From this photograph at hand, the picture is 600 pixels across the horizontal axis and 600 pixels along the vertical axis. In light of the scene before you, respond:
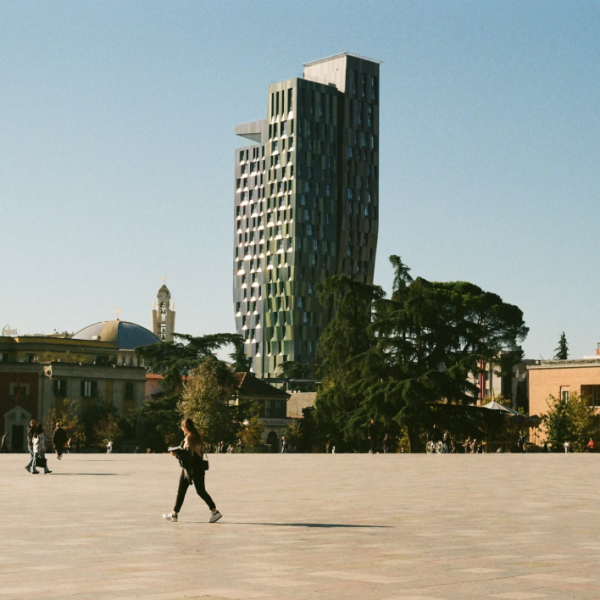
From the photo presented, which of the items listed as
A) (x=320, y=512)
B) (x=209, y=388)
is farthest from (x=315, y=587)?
(x=209, y=388)

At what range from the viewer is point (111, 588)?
920 centimetres

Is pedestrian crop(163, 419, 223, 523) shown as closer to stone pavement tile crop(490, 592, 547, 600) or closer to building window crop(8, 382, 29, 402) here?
stone pavement tile crop(490, 592, 547, 600)

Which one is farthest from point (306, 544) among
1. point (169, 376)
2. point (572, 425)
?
point (169, 376)

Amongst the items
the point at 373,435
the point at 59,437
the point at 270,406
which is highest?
the point at 270,406

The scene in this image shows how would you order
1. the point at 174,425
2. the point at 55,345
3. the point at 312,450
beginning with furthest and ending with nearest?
the point at 55,345
the point at 312,450
the point at 174,425

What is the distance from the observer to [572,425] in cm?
7719

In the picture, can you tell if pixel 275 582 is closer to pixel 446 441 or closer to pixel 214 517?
pixel 214 517

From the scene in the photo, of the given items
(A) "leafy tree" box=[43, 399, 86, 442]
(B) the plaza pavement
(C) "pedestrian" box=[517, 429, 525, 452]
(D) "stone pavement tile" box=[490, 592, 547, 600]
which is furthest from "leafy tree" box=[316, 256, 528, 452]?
(D) "stone pavement tile" box=[490, 592, 547, 600]

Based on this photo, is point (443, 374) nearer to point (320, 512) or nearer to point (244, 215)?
point (320, 512)

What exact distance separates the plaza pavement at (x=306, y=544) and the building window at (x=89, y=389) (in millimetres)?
70530

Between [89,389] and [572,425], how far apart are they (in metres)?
39.4

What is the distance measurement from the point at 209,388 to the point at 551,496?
195 feet

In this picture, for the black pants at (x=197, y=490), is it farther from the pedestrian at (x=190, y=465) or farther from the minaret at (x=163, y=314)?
the minaret at (x=163, y=314)

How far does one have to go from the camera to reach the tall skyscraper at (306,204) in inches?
6230
